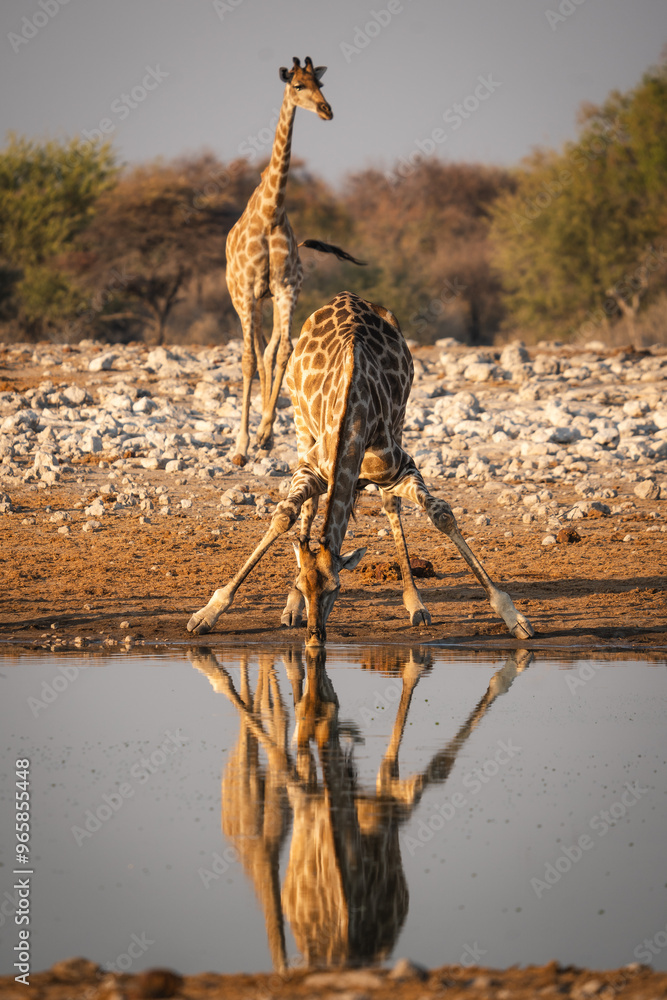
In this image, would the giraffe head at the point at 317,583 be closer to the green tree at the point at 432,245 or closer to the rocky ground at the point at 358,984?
the rocky ground at the point at 358,984

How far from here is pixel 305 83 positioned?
11.1 m

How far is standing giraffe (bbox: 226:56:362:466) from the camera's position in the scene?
12133mm

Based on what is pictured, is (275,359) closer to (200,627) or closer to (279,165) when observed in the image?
(279,165)

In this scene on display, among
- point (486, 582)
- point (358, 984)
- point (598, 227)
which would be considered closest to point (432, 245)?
point (598, 227)

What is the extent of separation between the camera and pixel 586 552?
9852 millimetres

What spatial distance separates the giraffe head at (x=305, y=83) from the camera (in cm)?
1101

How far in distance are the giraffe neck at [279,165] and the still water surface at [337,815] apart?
7.35m

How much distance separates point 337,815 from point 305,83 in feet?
29.3

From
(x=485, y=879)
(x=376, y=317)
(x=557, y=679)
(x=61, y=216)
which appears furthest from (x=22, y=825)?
(x=61, y=216)

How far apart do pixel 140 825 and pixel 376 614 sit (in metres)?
4.49

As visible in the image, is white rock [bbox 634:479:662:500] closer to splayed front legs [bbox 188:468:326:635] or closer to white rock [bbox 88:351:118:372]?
splayed front legs [bbox 188:468:326:635]

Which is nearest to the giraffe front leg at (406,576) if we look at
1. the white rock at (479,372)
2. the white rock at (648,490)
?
the white rock at (648,490)

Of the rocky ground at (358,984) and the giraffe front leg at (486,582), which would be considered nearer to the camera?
the rocky ground at (358,984)

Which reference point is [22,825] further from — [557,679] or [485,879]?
[557,679]
